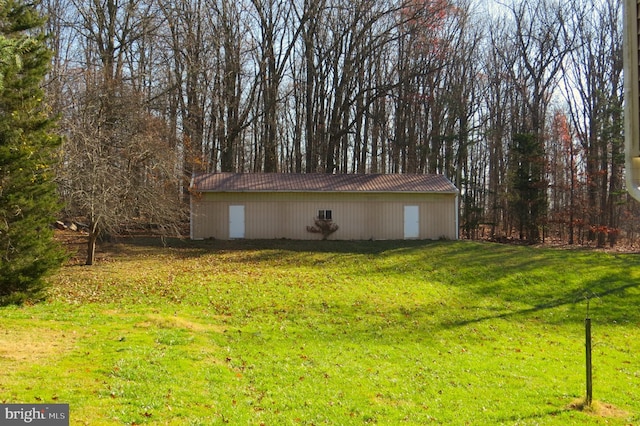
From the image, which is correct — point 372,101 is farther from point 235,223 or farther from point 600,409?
point 600,409

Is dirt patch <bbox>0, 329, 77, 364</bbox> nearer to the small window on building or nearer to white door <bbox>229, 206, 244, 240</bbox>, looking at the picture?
white door <bbox>229, 206, 244, 240</bbox>

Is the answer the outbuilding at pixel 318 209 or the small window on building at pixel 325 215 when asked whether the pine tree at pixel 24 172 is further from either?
the small window on building at pixel 325 215

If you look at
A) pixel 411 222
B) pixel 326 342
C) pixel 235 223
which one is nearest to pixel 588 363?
pixel 326 342

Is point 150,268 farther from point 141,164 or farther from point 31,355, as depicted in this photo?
point 31,355

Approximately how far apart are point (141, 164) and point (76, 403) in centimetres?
1381

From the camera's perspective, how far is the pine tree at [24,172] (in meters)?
9.48

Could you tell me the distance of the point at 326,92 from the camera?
3372cm

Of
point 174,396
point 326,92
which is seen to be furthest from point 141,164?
point 326,92

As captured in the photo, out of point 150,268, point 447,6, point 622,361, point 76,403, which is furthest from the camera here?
point 447,6

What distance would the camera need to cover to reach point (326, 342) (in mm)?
9188

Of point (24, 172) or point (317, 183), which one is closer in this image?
point (24, 172)

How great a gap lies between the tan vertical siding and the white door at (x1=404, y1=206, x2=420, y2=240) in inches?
7.0

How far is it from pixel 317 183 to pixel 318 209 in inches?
58.0

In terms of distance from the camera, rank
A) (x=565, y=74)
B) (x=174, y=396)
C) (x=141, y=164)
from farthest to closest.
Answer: (x=565, y=74), (x=141, y=164), (x=174, y=396)
